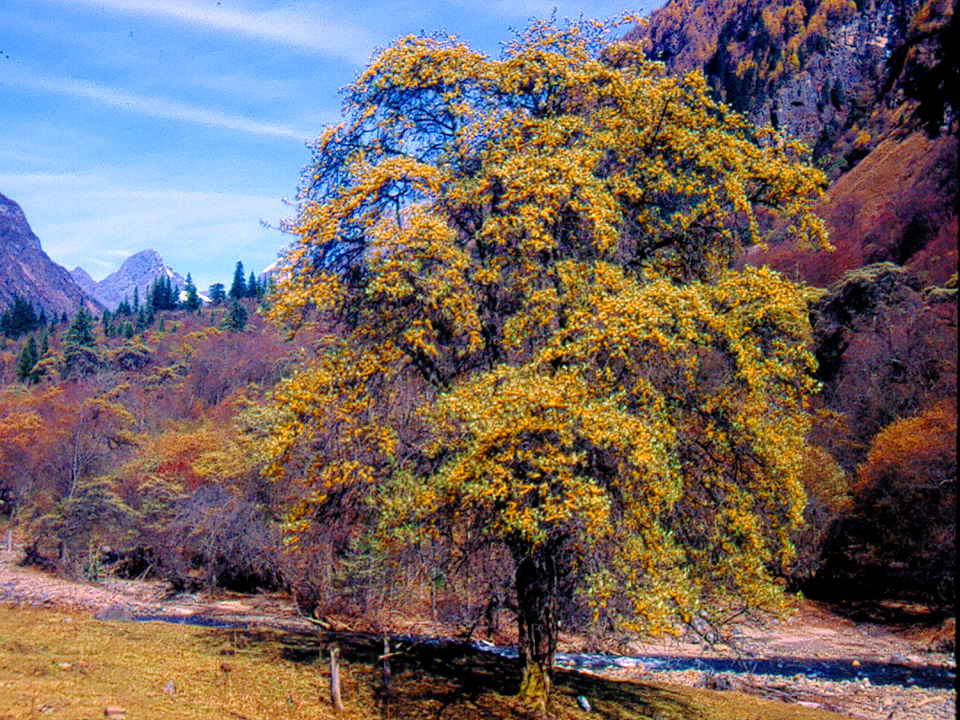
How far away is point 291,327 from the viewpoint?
12898 millimetres

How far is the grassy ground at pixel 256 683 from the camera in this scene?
10.6 metres

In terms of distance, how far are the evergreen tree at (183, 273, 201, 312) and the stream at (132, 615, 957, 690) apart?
459 feet

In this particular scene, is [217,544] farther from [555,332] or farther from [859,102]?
[859,102]

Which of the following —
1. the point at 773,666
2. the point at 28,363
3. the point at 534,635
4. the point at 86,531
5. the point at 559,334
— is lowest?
the point at 773,666

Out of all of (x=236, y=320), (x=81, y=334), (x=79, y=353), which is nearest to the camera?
(x=79, y=353)

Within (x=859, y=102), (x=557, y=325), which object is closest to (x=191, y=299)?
(x=859, y=102)

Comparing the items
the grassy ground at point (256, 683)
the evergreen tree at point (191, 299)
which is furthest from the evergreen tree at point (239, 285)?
the grassy ground at point (256, 683)

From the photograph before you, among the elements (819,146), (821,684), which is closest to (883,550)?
(821,684)

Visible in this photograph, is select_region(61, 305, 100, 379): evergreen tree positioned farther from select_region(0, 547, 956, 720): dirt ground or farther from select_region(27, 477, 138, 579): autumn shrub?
select_region(0, 547, 956, 720): dirt ground

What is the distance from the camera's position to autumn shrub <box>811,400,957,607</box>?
31.0 m

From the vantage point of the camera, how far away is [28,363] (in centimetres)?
9625

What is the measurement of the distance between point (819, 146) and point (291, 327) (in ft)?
418

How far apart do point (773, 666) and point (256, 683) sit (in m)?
19.9

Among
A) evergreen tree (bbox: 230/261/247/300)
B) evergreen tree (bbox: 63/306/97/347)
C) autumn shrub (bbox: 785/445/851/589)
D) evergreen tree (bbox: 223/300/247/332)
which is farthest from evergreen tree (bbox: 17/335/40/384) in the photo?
autumn shrub (bbox: 785/445/851/589)
